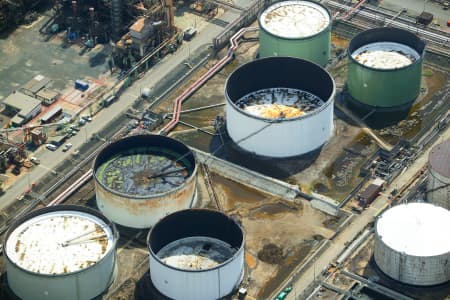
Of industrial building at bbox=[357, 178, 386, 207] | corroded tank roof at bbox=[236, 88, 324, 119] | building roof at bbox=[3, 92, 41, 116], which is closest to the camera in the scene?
industrial building at bbox=[357, 178, 386, 207]

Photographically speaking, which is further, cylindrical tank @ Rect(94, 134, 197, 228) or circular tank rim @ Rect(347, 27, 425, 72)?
circular tank rim @ Rect(347, 27, 425, 72)

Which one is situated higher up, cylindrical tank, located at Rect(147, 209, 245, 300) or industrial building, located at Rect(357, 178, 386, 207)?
cylindrical tank, located at Rect(147, 209, 245, 300)

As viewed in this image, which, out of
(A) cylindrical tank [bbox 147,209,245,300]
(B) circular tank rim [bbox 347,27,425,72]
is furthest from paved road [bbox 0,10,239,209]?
(B) circular tank rim [bbox 347,27,425,72]

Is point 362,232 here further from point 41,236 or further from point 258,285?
point 41,236

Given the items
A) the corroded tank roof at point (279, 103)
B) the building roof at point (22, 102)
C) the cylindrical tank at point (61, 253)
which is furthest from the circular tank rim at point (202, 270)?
the building roof at point (22, 102)

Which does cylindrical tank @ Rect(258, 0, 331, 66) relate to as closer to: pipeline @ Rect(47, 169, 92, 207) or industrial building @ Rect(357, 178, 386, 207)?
industrial building @ Rect(357, 178, 386, 207)

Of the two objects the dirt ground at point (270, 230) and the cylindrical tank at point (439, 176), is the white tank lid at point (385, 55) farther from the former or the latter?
the dirt ground at point (270, 230)
